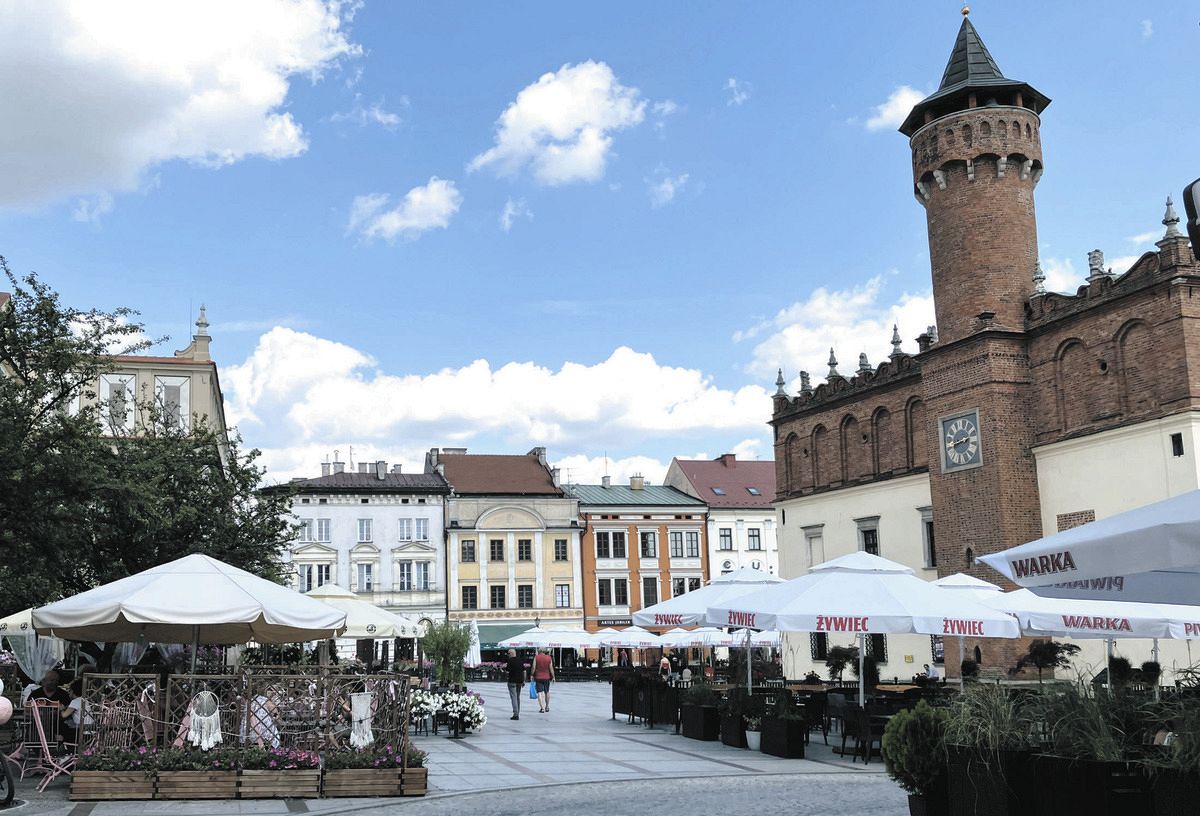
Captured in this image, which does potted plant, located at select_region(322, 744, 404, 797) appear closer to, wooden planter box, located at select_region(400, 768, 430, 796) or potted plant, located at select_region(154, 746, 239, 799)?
wooden planter box, located at select_region(400, 768, 430, 796)

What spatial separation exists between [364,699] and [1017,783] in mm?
7862

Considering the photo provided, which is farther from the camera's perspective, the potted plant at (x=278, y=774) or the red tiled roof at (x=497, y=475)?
the red tiled roof at (x=497, y=475)

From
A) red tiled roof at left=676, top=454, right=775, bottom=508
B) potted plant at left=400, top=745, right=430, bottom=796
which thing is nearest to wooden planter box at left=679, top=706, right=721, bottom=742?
potted plant at left=400, top=745, right=430, bottom=796

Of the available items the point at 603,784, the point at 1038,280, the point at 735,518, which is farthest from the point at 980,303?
the point at 735,518

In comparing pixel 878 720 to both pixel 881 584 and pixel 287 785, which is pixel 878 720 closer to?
pixel 881 584

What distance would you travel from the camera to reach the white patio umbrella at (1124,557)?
19.6 feet

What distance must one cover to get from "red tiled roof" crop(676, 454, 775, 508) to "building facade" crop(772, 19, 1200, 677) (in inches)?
1105

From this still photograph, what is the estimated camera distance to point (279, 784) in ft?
40.6

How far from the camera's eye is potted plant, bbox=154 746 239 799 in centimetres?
1210

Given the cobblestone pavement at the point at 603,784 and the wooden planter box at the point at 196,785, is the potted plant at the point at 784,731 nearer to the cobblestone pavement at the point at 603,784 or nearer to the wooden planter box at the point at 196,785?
the cobblestone pavement at the point at 603,784

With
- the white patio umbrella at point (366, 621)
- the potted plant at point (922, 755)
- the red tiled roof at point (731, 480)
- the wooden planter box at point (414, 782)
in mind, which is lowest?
the wooden planter box at point (414, 782)

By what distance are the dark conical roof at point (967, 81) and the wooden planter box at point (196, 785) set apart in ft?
94.7

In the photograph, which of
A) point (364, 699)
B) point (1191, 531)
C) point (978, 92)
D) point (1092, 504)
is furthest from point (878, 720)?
point (978, 92)

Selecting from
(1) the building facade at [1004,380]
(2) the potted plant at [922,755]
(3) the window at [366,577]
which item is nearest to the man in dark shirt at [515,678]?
(1) the building facade at [1004,380]
